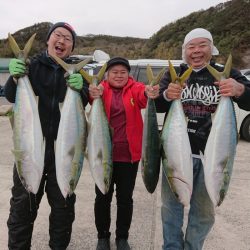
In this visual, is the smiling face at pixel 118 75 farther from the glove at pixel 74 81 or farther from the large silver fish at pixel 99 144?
the glove at pixel 74 81

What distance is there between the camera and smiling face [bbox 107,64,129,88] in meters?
3.39

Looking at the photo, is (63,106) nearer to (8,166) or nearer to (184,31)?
(8,166)

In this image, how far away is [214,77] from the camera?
2893 mm

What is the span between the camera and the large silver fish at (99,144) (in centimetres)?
292

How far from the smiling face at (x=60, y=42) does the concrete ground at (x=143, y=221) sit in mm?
1974

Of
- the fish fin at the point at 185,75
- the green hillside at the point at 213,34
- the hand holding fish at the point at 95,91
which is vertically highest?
the green hillside at the point at 213,34

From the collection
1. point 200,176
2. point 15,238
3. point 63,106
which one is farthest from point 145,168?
point 15,238

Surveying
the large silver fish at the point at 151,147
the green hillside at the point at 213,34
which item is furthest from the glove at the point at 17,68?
the green hillside at the point at 213,34

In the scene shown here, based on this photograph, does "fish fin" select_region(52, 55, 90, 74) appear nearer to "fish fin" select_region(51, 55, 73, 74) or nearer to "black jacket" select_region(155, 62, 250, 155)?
"fish fin" select_region(51, 55, 73, 74)

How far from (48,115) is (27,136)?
1.47 feet

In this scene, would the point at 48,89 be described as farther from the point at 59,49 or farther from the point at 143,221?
the point at 143,221

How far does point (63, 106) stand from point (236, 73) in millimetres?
1377

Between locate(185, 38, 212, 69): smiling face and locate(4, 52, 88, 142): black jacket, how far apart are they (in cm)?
90

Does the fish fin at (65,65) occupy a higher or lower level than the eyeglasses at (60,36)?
lower
